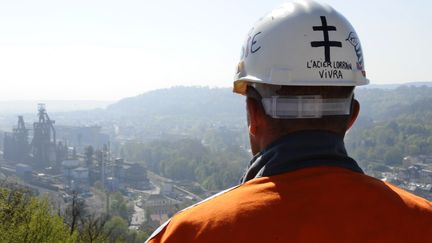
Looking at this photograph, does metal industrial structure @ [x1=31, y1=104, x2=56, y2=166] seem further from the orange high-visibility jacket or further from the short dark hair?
the orange high-visibility jacket

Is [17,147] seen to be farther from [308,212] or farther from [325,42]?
[308,212]

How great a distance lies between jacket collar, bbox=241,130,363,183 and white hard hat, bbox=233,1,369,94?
0.90ft

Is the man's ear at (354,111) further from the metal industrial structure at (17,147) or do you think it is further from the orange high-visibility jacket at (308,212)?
the metal industrial structure at (17,147)

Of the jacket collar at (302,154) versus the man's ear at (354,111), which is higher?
the man's ear at (354,111)

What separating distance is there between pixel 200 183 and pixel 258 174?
78.8 meters

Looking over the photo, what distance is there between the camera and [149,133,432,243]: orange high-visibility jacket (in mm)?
1396

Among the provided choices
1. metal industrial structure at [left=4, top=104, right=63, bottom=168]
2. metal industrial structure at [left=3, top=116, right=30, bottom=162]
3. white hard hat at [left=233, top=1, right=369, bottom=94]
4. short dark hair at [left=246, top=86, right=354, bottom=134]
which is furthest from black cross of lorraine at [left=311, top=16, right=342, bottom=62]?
metal industrial structure at [left=3, top=116, right=30, bottom=162]

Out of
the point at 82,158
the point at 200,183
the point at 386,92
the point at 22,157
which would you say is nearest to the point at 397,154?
the point at 200,183

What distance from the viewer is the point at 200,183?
262 ft

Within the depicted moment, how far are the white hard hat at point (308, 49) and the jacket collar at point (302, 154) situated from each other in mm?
275

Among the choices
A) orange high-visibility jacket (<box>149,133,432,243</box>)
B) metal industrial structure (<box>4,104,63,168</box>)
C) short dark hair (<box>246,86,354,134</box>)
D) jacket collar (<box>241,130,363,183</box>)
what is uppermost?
short dark hair (<box>246,86,354,134</box>)

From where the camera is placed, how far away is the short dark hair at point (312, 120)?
1.81 meters

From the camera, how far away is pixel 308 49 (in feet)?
6.51

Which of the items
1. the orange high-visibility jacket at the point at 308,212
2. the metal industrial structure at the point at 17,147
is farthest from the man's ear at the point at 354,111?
the metal industrial structure at the point at 17,147
